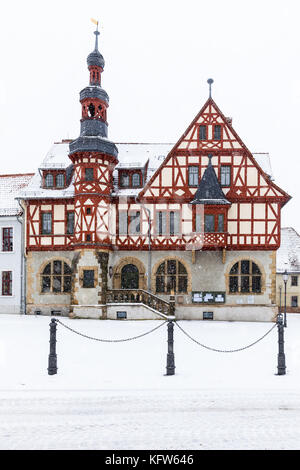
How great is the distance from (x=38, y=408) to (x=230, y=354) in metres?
6.81

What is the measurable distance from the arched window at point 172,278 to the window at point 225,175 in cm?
555

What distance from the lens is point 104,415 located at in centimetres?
758

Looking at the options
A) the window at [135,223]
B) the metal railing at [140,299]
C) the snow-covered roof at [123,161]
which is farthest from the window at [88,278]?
the snow-covered roof at [123,161]

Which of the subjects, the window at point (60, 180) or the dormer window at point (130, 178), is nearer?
the dormer window at point (130, 178)

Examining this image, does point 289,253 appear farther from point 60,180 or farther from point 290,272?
point 60,180

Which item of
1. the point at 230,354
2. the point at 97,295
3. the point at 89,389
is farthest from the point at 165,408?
the point at 97,295

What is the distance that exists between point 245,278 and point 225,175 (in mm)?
6307

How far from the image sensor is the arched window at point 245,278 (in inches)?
1086

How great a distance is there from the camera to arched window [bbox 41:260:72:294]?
29219 millimetres

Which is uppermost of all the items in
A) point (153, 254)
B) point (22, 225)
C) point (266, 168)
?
point (266, 168)

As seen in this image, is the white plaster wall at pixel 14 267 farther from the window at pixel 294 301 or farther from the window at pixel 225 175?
the window at pixel 294 301

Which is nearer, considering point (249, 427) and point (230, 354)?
point (249, 427)
